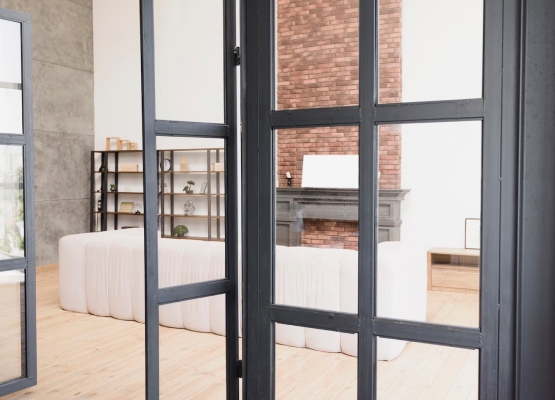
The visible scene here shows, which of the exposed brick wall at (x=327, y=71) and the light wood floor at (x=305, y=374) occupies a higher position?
the exposed brick wall at (x=327, y=71)

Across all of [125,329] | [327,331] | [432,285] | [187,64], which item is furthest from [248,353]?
[125,329]

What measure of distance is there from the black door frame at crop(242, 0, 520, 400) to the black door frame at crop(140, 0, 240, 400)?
144 mm

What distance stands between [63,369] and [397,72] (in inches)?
120

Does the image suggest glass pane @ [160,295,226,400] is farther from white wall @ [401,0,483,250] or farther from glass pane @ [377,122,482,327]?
white wall @ [401,0,483,250]

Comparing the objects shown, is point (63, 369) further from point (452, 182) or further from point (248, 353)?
point (452, 182)

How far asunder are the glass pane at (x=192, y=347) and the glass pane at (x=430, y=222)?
0.75m

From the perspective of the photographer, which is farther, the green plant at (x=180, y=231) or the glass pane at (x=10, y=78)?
the glass pane at (x=10, y=78)

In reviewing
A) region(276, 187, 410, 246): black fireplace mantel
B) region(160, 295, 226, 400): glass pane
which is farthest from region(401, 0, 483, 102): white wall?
region(160, 295, 226, 400): glass pane

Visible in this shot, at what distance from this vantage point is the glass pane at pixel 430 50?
1.70 metres

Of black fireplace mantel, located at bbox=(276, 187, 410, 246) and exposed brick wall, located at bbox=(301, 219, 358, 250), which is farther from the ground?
black fireplace mantel, located at bbox=(276, 187, 410, 246)

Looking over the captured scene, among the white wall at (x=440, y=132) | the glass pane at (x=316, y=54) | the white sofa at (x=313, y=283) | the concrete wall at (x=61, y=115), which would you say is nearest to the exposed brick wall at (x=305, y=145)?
the glass pane at (x=316, y=54)

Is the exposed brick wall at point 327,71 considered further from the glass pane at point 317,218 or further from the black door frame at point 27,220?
the black door frame at point 27,220

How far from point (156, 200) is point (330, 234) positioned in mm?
703

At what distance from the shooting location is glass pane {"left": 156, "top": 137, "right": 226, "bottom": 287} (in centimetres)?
211
